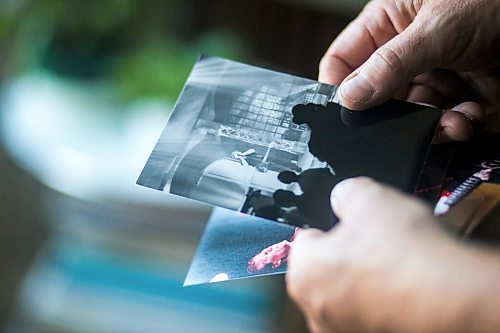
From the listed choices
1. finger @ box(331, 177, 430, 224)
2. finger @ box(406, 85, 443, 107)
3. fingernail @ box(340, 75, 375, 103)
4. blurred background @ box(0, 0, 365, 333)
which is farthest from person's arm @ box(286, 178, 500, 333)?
blurred background @ box(0, 0, 365, 333)

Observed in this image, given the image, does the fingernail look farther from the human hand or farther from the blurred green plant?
the blurred green plant

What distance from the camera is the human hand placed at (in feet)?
2.04

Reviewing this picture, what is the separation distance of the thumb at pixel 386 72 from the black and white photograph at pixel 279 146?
1cm

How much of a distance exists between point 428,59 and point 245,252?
0.24m

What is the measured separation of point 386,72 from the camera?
0.62 metres

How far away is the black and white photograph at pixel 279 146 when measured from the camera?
56 cm

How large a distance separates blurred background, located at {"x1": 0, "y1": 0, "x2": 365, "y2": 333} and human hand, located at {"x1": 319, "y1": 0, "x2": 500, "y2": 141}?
54 centimetres

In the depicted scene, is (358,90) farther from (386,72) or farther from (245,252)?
(245,252)

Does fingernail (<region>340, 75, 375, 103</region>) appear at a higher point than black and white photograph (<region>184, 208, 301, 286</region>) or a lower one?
higher

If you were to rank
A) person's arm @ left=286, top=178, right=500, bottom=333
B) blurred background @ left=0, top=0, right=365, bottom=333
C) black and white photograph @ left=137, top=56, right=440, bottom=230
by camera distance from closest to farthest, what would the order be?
person's arm @ left=286, top=178, right=500, bottom=333 → black and white photograph @ left=137, top=56, right=440, bottom=230 → blurred background @ left=0, top=0, right=365, bottom=333

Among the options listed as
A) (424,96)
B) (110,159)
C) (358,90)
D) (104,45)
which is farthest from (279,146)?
(104,45)

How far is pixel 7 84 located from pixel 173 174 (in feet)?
2.78

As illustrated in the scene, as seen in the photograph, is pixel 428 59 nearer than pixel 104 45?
Yes

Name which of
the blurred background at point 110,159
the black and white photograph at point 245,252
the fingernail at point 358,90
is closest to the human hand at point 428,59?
the fingernail at point 358,90
